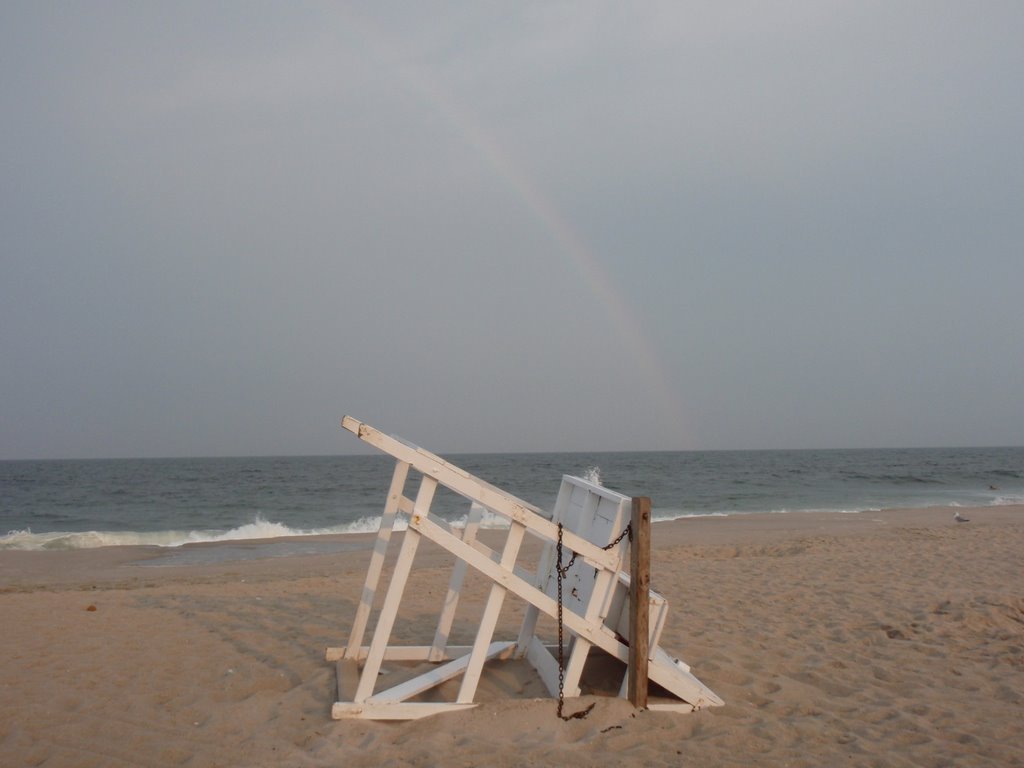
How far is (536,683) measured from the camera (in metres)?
6.10

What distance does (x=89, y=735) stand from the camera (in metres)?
5.34

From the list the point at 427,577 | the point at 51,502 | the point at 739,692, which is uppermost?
the point at 739,692

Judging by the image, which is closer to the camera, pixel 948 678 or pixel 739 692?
pixel 739 692

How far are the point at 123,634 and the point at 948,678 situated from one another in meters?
7.85

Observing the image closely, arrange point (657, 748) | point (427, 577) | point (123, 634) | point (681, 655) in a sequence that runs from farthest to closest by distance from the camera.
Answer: point (427, 577), point (123, 634), point (681, 655), point (657, 748)

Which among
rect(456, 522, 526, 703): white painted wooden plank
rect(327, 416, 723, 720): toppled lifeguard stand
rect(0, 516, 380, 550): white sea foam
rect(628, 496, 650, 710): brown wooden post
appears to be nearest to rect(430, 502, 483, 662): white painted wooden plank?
rect(327, 416, 723, 720): toppled lifeguard stand

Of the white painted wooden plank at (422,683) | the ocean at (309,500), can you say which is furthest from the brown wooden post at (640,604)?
the ocean at (309,500)

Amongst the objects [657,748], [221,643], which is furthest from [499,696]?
[221,643]

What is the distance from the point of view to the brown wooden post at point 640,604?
5.28 meters

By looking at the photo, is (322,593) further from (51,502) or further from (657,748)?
(51,502)

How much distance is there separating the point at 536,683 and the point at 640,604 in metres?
1.34

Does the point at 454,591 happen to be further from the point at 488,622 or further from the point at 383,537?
the point at 488,622

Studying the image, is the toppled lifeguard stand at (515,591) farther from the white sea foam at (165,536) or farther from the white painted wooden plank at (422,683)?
the white sea foam at (165,536)

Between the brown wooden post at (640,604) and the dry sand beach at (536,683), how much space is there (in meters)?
0.20
